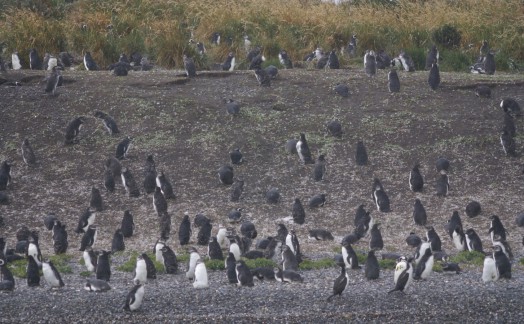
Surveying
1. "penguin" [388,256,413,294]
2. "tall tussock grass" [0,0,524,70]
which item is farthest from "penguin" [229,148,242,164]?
"tall tussock grass" [0,0,524,70]

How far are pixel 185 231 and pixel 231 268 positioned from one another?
1.99m

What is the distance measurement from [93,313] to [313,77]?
10.0m

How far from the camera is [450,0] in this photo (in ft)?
98.0

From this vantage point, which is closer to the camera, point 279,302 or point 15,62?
point 279,302

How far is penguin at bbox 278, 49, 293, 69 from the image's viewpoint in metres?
22.1

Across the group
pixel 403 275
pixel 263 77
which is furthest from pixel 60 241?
pixel 263 77

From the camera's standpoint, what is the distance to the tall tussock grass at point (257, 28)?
2352cm

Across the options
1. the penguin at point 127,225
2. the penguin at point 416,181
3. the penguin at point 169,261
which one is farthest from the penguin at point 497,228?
the penguin at point 127,225

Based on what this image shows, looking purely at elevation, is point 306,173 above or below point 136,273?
above

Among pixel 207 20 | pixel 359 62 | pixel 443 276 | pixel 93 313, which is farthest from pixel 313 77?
pixel 93 313

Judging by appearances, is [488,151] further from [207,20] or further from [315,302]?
[207,20]

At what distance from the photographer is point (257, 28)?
25125 millimetres

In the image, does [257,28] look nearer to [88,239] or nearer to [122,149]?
[122,149]

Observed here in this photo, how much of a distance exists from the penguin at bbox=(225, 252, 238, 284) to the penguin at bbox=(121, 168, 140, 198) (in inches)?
148
